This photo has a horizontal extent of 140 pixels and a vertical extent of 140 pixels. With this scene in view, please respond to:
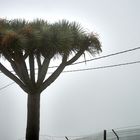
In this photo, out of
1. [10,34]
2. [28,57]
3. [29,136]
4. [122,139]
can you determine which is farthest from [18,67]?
[122,139]

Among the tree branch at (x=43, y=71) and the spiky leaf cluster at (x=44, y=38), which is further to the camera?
the tree branch at (x=43, y=71)

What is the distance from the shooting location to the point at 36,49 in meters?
11.3

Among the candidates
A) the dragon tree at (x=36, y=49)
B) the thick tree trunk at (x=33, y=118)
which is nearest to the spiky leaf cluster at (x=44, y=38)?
the dragon tree at (x=36, y=49)

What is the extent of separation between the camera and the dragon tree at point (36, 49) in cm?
1107

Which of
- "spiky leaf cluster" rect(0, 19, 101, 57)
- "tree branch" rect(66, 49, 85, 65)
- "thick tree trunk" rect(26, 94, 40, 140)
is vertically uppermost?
"spiky leaf cluster" rect(0, 19, 101, 57)

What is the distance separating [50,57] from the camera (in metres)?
11.5

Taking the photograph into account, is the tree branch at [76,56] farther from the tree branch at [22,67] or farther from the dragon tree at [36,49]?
the tree branch at [22,67]

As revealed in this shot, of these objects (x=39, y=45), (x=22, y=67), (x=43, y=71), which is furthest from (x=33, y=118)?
(x=39, y=45)

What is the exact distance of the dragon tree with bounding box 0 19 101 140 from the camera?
11.1 meters

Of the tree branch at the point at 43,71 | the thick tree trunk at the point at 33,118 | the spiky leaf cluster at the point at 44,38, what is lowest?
the thick tree trunk at the point at 33,118

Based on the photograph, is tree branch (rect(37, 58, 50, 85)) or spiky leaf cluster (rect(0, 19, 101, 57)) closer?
spiky leaf cluster (rect(0, 19, 101, 57))

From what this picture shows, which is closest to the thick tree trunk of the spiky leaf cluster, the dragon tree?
the dragon tree

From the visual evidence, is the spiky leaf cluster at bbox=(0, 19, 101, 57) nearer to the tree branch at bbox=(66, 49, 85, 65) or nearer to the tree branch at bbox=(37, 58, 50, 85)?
the tree branch at bbox=(66, 49, 85, 65)

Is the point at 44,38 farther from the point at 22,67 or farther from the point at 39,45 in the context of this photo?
the point at 22,67
